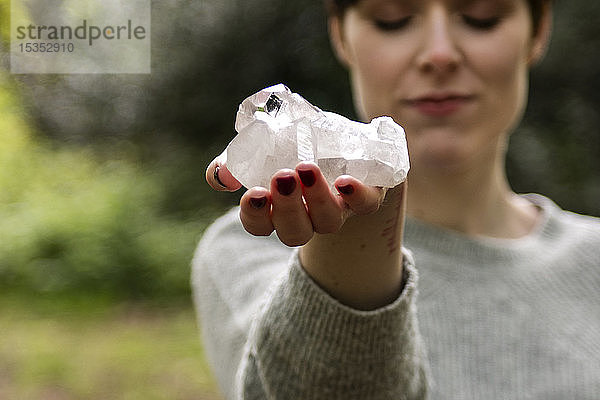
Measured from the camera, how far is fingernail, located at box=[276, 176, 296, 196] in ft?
1.64

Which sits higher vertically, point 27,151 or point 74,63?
point 74,63

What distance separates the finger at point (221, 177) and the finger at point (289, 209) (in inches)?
3.2

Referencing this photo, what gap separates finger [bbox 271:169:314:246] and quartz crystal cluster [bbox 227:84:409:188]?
0.22 ft

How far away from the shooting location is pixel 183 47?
11.9ft

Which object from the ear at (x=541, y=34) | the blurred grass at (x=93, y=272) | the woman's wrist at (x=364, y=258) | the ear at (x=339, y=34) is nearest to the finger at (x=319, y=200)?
the woman's wrist at (x=364, y=258)

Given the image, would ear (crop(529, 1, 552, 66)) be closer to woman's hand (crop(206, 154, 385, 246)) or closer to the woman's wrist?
the woman's wrist

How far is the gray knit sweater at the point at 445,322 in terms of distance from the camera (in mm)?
721

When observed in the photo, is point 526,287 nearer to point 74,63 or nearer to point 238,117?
point 238,117

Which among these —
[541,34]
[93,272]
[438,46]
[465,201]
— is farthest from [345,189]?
[93,272]

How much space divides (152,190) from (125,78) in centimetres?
60

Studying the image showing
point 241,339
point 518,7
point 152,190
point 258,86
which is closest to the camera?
point 241,339

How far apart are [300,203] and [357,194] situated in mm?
46

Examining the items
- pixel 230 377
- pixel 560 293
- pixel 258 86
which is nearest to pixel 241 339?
pixel 230 377

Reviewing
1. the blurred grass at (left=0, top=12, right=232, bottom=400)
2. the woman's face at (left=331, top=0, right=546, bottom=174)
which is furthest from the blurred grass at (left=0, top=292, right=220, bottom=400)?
the woman's face at (left=331, top=0, right=546, bottom=174)
